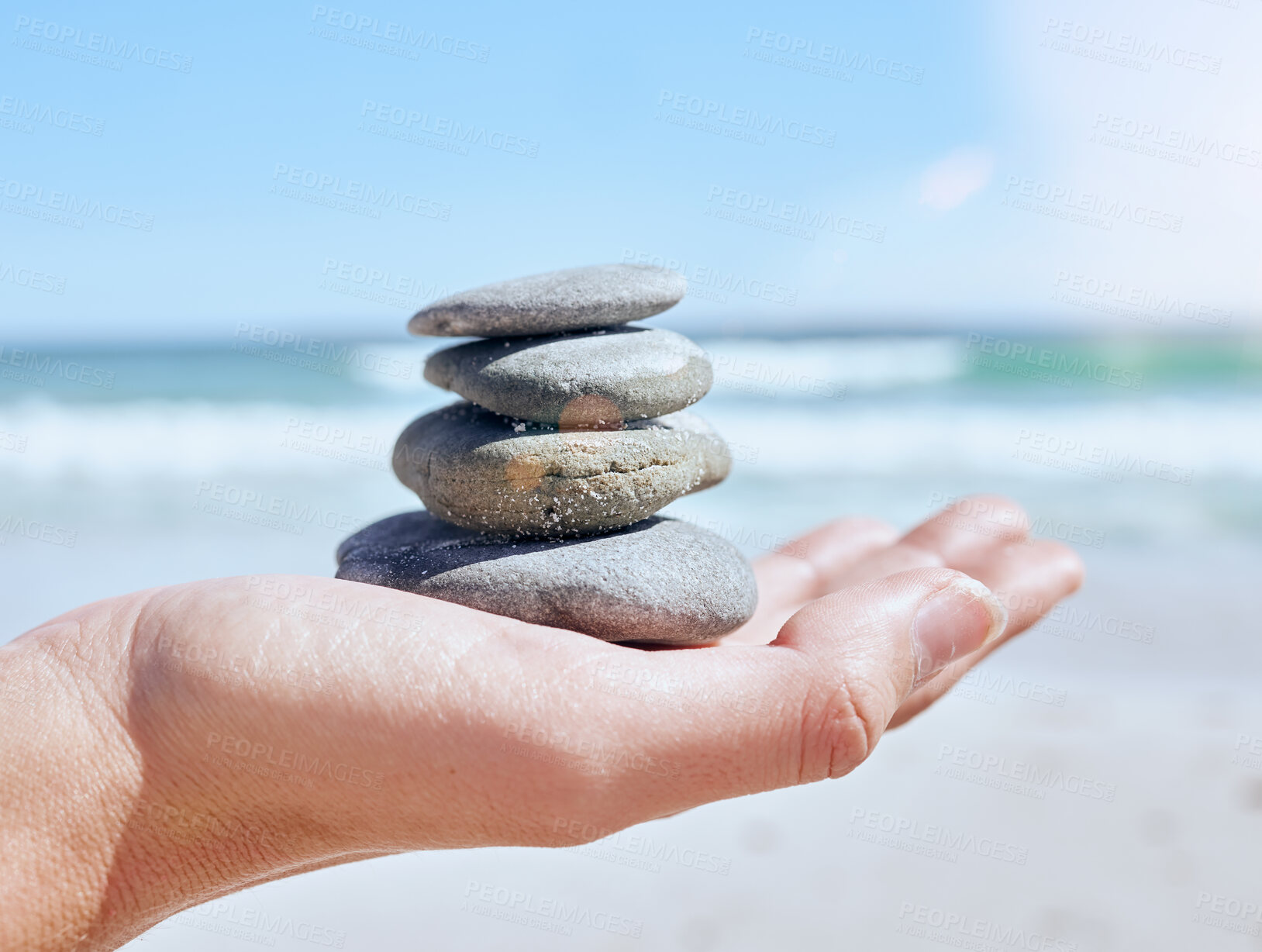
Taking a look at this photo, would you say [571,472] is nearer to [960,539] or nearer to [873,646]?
[873,646]

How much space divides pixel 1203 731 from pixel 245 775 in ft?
18.9

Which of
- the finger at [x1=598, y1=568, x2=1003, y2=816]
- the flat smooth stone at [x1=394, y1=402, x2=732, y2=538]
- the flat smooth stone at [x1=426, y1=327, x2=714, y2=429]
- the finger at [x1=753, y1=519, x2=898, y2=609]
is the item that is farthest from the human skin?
the finger at [x1=753, y1=519, x2=898, y2=609]

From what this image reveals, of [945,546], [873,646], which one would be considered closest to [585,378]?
[873,646]

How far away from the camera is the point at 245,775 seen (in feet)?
6.51

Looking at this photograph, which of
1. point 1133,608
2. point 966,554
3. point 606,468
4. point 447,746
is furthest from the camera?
point 1133,608

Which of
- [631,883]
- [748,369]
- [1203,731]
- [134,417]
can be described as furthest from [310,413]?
[1203,731]

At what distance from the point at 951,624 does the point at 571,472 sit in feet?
3.69

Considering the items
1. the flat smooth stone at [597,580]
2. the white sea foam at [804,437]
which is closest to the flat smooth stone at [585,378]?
the flat smooth stone at [597,580]

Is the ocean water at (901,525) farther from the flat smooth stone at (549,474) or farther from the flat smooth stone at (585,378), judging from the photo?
the flat smooth stone at (585,378)

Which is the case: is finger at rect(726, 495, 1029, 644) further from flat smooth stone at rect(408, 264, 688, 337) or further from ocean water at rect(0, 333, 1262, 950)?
ocean water at rect(0, 333, 1262, 950)

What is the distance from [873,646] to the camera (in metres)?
1.97

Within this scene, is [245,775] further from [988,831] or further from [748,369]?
[748,369]

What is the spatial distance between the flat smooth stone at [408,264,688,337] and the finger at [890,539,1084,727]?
4.97ft

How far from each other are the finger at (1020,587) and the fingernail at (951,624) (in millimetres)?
590
